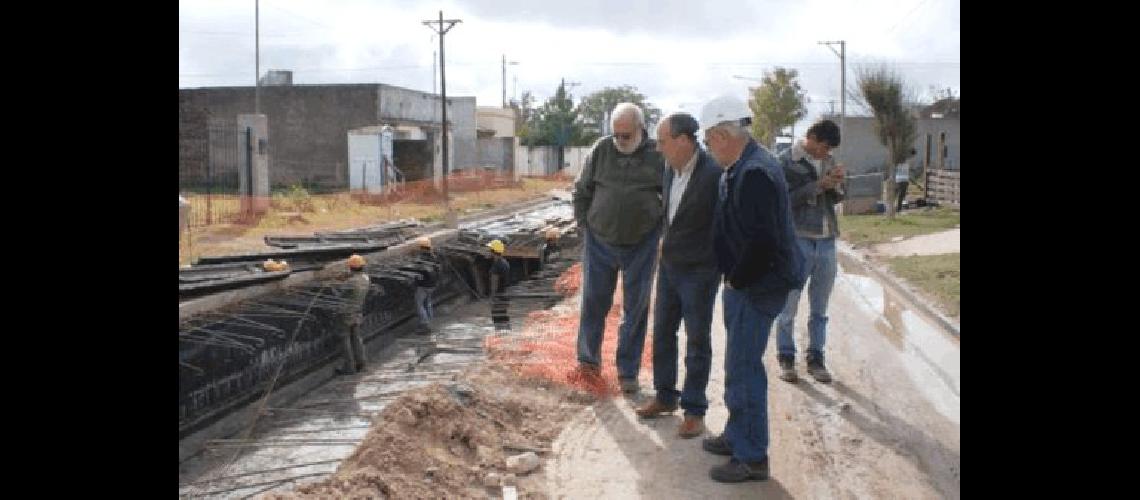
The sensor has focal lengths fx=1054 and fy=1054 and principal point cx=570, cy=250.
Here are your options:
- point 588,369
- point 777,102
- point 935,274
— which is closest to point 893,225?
point 935,274

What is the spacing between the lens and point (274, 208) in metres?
25.6

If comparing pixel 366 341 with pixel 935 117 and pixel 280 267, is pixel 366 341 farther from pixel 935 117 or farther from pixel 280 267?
pixel 935 117

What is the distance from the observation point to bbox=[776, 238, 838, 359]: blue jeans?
6.92m

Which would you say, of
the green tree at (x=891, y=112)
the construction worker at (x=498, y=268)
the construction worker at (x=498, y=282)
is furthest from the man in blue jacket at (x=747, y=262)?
the green tree at (x=891, y=112)

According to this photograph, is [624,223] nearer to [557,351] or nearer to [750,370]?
[750,370]

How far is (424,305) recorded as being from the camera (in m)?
11.3

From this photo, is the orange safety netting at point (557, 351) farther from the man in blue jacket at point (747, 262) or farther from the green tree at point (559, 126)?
the green tree at point (559, 126)

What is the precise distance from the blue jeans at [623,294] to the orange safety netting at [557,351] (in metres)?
0.17

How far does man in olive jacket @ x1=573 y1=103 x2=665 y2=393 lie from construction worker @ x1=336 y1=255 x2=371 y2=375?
113 inches

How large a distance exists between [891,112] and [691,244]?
2549 centimetres

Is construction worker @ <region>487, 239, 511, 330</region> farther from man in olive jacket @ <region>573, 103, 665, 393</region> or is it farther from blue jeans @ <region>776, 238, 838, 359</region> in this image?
blue jeans @ <region>776, 238, 838, 359</region>

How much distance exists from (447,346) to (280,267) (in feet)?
6.71
